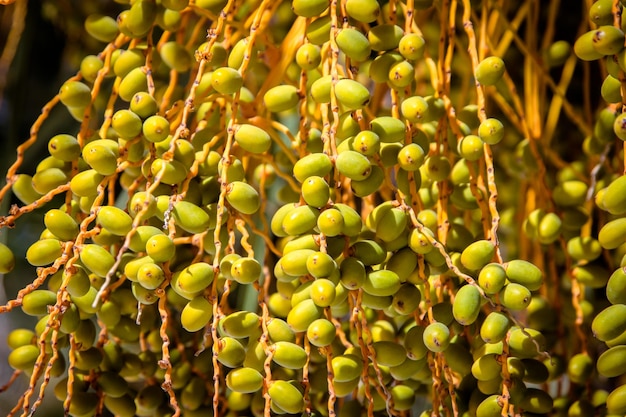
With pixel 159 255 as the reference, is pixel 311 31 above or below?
above

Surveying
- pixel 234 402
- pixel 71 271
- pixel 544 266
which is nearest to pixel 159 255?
pixel 71 271

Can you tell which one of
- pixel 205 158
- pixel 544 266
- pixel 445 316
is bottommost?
pixel 544 266

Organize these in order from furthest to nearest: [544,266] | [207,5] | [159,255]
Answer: [544,266], [207,5], [159,255]

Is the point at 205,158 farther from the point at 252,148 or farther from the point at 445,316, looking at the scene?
the point at 445,316

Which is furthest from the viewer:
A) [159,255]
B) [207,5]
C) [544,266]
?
[544,266]

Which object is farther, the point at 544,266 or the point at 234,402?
the point at 544,266

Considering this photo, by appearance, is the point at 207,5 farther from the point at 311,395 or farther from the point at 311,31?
the point at 311,395

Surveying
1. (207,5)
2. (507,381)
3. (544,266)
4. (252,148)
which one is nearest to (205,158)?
(252,148)
